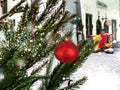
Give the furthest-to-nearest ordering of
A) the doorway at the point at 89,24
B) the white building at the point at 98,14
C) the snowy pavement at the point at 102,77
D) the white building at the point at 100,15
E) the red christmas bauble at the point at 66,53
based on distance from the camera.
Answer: the doorway at the point at 89,24 < the white building at the point at 100,15 < the white building at the point at 98,14 < the snowy pavement at the point at 102,77 < the red christmas bauble at the point at 66,53

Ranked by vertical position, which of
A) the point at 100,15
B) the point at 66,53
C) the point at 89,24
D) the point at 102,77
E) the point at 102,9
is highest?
the point at 66,53

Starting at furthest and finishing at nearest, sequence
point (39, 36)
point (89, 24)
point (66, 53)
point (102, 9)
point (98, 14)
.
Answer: point (102, 9), point (98, 14), point (89, 24), point (39, 36), point (66, 53)

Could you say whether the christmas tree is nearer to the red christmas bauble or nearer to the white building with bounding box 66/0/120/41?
the red christmas bauble

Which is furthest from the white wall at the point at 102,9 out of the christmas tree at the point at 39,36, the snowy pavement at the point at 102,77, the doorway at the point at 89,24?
the christmas tree at the point at 39,36

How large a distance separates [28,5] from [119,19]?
1855cm

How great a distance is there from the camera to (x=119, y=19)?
19000mm

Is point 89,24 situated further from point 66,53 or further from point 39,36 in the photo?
point 66,53

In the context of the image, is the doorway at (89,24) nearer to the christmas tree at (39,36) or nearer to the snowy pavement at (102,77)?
the snowy pavement at (102,77)

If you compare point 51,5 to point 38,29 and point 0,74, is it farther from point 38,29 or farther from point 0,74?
point 0,74

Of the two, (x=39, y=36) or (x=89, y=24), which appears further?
(x=89, y=24)

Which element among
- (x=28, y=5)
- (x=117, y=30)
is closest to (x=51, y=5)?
(x=28, y=5)

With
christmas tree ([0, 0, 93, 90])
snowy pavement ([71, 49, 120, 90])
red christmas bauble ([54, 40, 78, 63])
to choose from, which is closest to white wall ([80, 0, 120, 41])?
snowy pavement ([71, 49, 120, 90])

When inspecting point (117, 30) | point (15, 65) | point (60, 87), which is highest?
point (15, 65)

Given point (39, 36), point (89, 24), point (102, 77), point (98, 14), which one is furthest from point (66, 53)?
point (98, 14)
